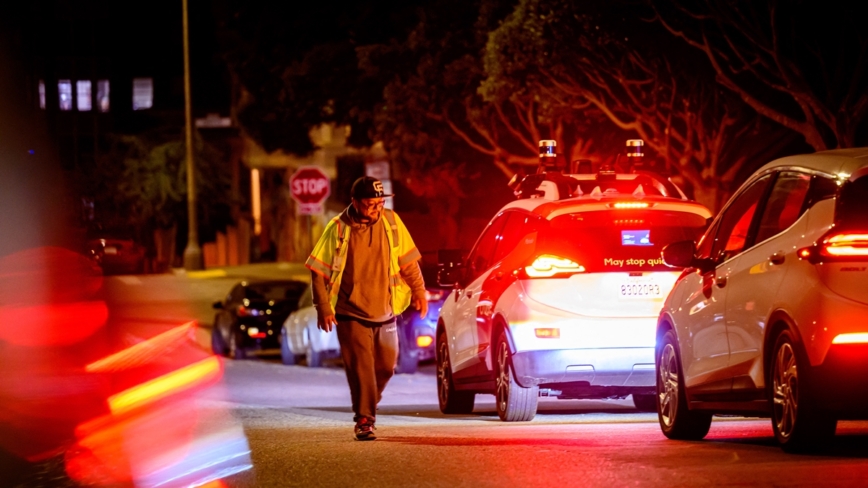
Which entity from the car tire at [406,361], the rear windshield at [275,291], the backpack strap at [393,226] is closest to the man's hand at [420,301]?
the backpack strap at [393,226]

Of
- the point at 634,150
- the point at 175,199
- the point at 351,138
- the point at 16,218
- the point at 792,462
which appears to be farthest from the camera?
the point at 175,199

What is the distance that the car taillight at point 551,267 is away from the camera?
38.8 ft

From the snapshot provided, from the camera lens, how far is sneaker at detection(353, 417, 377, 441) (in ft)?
34.9

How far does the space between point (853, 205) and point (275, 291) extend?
21.0 m

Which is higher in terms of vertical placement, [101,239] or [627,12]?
[627,12]

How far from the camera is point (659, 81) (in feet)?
96.7

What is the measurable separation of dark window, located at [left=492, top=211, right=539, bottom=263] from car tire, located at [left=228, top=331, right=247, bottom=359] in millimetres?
14127

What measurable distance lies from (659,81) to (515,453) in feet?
69.0

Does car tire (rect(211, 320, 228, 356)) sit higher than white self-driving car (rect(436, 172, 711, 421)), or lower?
lower

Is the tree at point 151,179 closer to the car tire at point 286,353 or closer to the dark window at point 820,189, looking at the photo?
the car tire at point 286,353

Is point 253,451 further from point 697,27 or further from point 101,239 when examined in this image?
point 697,27

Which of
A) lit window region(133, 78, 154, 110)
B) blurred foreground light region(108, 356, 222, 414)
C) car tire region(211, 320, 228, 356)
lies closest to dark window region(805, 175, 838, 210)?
blurred foreground light region(108, 356, 222, 414)

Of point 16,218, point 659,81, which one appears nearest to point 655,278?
point 16,218

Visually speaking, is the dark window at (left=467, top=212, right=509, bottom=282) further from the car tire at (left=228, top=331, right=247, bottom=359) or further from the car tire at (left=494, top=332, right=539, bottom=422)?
the car tire at (left=228, top=331, right=247, bottom=359)
